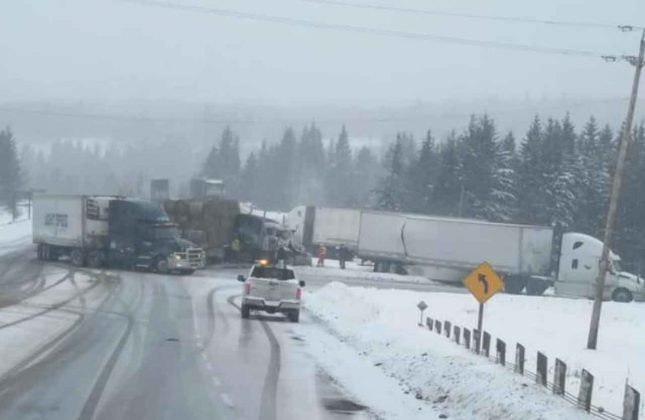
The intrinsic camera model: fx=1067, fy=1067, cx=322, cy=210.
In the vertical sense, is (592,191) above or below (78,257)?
above

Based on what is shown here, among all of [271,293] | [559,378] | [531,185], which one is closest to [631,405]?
[559,378]

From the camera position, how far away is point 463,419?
1382 cm

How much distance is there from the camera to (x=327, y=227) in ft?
262

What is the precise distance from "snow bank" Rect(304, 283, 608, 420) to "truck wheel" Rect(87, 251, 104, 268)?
15639mm

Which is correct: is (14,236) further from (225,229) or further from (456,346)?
(456,346)

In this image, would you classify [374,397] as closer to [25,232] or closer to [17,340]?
[17,340]

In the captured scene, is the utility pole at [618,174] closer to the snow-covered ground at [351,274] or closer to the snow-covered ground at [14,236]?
the snow-covered ground at [351,274]

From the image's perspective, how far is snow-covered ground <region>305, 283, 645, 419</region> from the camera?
1460cm

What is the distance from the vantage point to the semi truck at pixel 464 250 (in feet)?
221

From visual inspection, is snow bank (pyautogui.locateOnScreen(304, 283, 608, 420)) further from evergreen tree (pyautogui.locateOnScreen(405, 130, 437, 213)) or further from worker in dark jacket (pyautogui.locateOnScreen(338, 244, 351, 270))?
evergreen tree (pyautogui.locateOnScreen(405, 130, 437, 213))

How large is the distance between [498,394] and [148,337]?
11.7 m

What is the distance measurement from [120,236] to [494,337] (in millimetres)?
24530

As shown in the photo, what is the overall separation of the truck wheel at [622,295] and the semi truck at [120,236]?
25196 mm

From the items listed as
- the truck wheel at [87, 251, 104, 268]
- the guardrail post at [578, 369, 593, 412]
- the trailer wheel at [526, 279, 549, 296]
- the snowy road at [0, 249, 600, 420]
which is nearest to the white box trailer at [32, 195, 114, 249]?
the truck wheel at [87, 251, 104, 268]
